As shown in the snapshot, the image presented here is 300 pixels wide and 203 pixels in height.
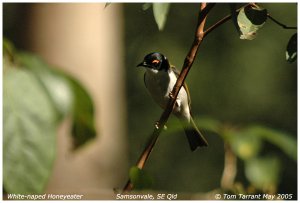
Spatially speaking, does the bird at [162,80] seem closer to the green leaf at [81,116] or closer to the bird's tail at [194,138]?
the bird's tail at [194,138]

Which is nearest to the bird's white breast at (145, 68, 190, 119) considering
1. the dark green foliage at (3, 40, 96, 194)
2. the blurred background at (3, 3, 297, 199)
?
the dark green foliage at (3, 40, 96, 194)

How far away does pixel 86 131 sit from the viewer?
764mm

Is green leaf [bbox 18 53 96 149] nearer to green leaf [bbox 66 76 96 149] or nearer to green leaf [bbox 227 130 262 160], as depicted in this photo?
green leaf [bbox 66 76 96 149]

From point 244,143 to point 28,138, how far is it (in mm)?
494

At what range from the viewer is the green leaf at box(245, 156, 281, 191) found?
0.99 metres

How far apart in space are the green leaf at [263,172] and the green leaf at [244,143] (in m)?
0.02

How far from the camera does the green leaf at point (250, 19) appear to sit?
0.91 m

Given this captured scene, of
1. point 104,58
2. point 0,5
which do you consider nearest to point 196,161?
point 104,58

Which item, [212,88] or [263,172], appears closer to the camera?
[263,172]

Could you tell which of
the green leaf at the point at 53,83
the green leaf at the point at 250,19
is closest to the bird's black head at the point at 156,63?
the green leaf at the point at 250,19

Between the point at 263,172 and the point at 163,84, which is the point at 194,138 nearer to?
the point at 163,84

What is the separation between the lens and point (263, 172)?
3.33 feet

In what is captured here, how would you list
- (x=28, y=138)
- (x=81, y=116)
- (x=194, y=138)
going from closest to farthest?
(x=28, y=138)
(x=81, y=116)
(x=194, y=138)

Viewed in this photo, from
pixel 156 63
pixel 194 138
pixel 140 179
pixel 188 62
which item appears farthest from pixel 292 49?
pixel 156 63
